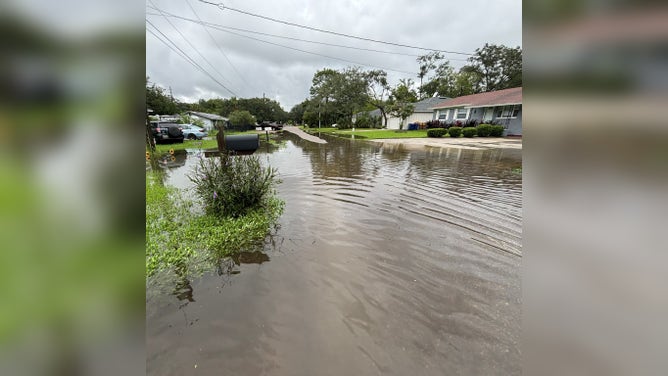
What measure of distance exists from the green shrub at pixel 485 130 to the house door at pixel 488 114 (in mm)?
3281

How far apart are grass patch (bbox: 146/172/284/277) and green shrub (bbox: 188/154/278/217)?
21 centimetres

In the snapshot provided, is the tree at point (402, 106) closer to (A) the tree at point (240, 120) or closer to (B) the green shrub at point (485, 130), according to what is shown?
(B) the green shrub at point (485, 130)

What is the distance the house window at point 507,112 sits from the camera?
2458cm

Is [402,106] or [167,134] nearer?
[167,134]

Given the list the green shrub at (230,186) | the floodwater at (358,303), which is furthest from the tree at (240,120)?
the floodwater at (358,303)

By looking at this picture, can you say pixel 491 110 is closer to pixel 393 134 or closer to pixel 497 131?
pixel 497 131

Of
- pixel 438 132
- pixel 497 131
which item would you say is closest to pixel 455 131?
pixel 438 132

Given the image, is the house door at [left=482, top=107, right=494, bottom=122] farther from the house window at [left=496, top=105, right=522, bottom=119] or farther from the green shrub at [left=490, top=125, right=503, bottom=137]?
the green shrub at [left=490, top=125, right=503, bottom=137]

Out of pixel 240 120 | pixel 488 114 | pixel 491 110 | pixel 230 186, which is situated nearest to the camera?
pixel 230 186

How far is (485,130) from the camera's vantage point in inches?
985

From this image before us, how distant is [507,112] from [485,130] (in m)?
3.27

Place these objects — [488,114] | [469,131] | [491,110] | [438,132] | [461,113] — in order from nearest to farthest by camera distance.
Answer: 1. [469,131]
2. [438,132]
3. [491,110]
4. [488,114]
5. [461,113]
